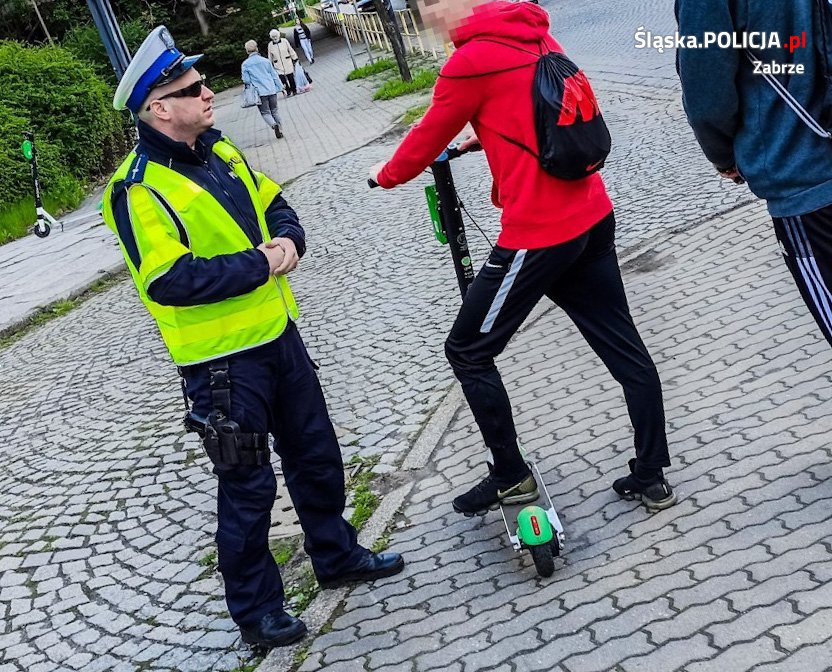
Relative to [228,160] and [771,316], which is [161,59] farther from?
[771,316]

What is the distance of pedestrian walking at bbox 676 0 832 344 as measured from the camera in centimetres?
273

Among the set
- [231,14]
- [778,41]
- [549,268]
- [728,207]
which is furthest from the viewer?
[231,14]

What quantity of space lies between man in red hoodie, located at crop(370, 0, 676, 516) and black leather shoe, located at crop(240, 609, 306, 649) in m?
0.90

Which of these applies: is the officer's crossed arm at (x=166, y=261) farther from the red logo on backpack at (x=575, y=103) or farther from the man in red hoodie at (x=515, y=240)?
the red logo on backpack at (x=575, y=103)

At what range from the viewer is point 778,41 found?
9.02 feet

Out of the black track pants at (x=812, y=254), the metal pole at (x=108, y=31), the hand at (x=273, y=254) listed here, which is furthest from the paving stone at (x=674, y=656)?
the metal pole at (x=108, y=31)

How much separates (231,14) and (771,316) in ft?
110

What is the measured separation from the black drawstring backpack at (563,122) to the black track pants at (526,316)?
0.98ft

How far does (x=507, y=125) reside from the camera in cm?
320

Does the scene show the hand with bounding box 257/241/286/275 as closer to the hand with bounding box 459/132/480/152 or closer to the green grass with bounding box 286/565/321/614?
the hand with bounding box 459/132/480/152

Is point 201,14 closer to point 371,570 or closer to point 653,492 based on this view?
point 371,570

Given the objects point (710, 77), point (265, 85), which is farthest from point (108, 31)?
point (265, 85)

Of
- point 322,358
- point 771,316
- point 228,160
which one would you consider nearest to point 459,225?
point 228,160

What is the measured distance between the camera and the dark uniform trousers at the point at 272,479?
348 cm
